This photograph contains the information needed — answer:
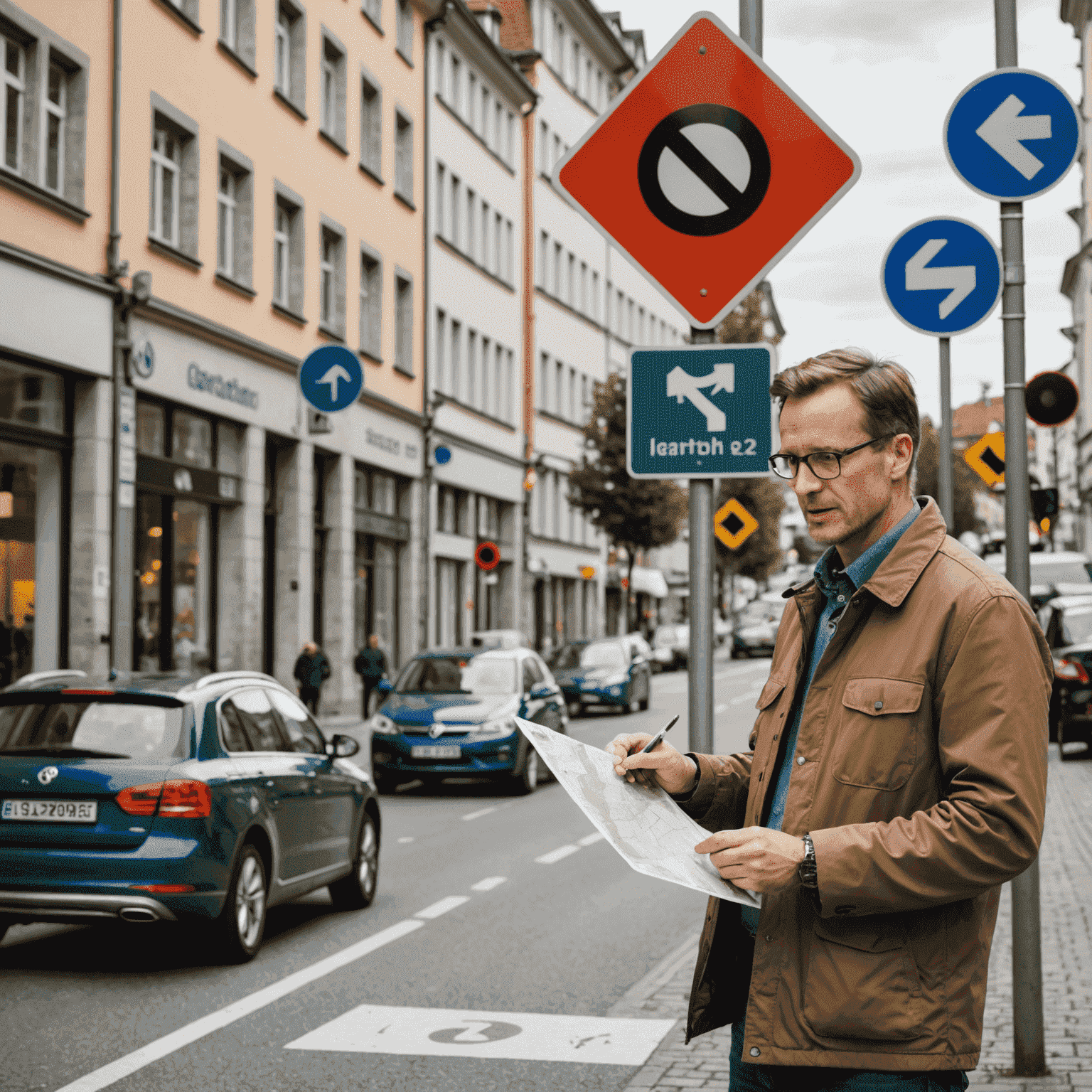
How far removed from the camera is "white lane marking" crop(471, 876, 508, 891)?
11.6 m

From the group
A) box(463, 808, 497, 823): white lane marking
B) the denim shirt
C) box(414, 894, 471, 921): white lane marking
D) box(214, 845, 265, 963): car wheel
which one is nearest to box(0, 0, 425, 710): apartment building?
box(463, 808, 497, 823): white lane marking

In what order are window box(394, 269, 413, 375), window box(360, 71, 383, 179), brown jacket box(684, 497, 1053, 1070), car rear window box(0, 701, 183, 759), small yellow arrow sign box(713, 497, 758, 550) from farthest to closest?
window box(394, 269, 413, 375), window box(360, 71, 383, 179), small yellow arrow sign box(713, 497, 758, 550), car rear window box(0, 701, 183, 759), brown jacket box(684, 497, 1053, 1070)

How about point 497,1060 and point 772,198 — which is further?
point 497,1060

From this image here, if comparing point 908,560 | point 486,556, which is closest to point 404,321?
point 486,556

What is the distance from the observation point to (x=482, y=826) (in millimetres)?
15516

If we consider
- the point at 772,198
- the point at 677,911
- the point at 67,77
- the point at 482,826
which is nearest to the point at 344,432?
the point at 67,77

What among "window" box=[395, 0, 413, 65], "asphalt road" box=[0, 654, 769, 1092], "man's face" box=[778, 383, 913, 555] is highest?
"window" box=[395, 0, 413, 65]

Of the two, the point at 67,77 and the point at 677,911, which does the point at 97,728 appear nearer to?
the point at 677,911

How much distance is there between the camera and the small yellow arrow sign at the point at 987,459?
1499cm

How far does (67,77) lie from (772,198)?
61.9 ft

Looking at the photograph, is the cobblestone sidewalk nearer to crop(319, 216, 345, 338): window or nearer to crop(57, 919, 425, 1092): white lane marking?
crop(57, 919, 425, 1092): white lane marking

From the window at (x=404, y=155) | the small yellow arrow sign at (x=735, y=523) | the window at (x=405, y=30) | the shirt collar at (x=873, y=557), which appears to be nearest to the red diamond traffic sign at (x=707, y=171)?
the shirt collar at (x=873, y=557)

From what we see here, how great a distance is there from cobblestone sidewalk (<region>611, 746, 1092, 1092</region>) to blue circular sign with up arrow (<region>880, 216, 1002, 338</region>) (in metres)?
2.88

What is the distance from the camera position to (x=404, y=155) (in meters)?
→ 37.1
